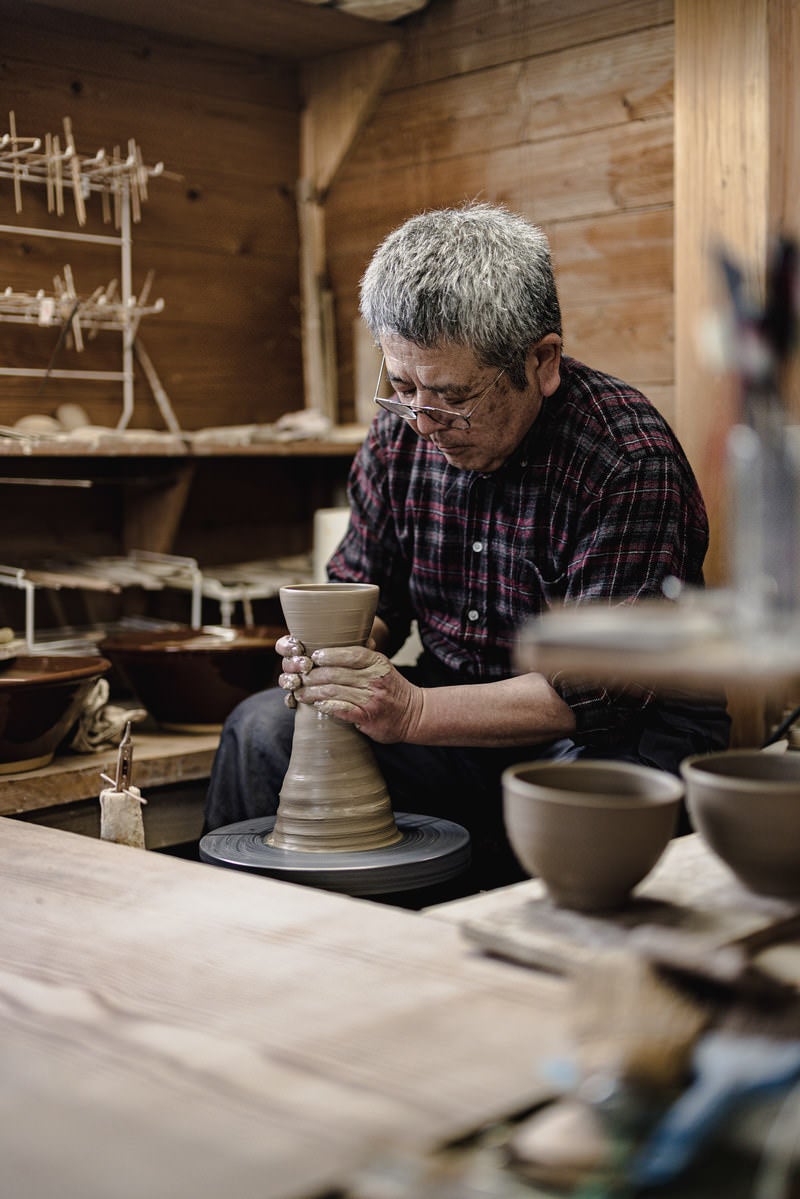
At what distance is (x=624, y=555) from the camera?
2137 mm

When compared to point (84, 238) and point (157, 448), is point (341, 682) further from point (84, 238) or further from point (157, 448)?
point (84, 238)

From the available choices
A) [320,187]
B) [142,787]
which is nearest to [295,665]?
[142,787]

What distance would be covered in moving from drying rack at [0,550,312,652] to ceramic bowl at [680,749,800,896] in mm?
1990

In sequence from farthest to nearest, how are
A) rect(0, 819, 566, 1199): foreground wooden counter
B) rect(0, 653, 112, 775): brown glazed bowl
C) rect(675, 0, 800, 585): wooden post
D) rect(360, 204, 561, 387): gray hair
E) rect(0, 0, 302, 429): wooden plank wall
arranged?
1. rect(0, 0, 302, 429): wooden plank wall
2. rect(675, 0, 800, 585): wooden post
3. rect(0, 653, 112, 775): brown glazed bowl
4. rect(360, 204, 561, 387): gray hair
5. rect(0, 819, 566, 1199): foreground wooden counter

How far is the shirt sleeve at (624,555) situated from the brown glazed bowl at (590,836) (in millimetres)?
920

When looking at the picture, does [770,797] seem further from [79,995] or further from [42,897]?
[42,897]

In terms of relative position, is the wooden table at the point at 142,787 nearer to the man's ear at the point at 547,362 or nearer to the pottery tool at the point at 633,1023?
the man's ear at the point at 547,362

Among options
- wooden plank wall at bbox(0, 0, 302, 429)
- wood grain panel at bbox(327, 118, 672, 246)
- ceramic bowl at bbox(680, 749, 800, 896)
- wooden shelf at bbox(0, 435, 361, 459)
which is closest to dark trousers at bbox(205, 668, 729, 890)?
wooden shelf at bbox(0, 435, 361, 459)

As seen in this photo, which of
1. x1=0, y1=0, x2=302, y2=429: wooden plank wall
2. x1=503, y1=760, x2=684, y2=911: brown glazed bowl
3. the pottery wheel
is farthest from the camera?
x1=0, y1=0, x2=302, y2=429: wooden plank wall

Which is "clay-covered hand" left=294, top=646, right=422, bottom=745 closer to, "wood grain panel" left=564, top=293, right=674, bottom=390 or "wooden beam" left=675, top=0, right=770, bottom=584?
"wooden beam" left=675, top=0, right=770, bottom=584

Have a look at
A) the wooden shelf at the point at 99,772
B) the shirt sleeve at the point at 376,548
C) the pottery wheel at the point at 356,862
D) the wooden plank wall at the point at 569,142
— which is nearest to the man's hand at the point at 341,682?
the pottery wheel at the point at 356,862

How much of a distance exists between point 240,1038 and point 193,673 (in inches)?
75.9

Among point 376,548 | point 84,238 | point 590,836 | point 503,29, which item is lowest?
point 590,836

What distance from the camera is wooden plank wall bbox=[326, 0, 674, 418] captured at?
10.1 feet
